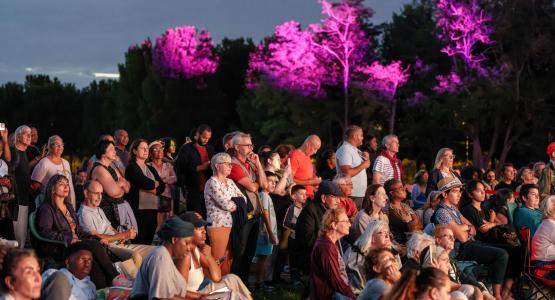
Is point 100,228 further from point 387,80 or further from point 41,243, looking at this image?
point 387,80

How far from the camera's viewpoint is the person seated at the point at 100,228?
786 centimetres

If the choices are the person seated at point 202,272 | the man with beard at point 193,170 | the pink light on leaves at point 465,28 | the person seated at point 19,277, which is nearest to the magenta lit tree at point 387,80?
the pink light on leaves at point 465,28

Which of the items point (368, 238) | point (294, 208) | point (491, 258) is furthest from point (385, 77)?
point (368, 238)

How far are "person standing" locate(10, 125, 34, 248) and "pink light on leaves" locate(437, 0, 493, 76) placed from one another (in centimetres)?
2582

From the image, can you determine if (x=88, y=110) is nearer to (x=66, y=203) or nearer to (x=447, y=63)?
(x=447, y=63)

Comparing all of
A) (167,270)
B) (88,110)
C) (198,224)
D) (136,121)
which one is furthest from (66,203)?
(88,110)

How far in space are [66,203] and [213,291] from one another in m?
2.04

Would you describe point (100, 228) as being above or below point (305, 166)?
below

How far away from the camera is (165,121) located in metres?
53.0

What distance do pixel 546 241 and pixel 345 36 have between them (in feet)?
99.2

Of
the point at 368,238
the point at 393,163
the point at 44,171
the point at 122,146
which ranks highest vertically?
the point at 122,146

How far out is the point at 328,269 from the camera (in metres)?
6.80

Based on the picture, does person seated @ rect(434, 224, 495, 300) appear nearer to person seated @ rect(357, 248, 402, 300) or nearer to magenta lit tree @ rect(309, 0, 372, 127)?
person seated @ rect(357, 248, 402, 300)

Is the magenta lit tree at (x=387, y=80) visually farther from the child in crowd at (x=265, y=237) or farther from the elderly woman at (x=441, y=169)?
the child in crowd at (x=265, y=237)
